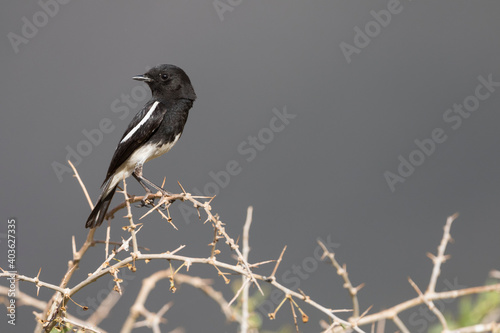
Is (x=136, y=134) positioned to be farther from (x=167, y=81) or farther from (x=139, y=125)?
(x=167, y=81)

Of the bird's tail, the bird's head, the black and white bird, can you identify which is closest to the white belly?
the black and white bird

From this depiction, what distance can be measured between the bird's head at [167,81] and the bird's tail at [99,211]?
0.46 m

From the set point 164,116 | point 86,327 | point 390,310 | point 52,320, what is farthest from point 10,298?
point 390,310

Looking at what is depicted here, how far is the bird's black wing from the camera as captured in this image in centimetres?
206

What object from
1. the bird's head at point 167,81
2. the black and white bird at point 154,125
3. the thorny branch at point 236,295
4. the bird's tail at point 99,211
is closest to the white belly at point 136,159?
the black and white bird at point 154,125

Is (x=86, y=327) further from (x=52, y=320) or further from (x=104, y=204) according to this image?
Result: (x=104, y=204)

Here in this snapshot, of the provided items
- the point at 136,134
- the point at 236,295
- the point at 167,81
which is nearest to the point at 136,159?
the point at 136,134

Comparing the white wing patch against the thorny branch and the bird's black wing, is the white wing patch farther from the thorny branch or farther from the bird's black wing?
the thorny branch

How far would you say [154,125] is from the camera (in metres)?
2.10

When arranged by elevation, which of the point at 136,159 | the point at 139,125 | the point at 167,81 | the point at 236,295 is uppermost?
the point at 167,81

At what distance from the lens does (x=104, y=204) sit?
1.92m

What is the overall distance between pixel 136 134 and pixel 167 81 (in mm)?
270

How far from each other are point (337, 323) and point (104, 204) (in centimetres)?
117

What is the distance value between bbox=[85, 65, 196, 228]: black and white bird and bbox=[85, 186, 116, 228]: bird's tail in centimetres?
2
